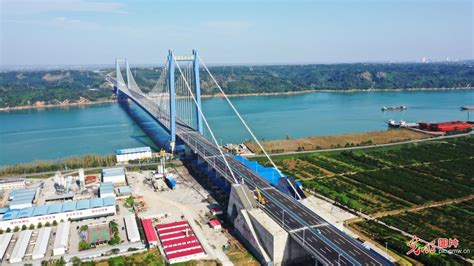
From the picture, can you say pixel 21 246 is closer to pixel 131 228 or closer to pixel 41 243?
pixel 41 243

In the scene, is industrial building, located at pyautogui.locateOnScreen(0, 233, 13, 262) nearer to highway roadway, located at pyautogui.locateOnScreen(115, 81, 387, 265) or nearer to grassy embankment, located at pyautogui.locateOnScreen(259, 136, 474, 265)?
highway roadway, located at pyautogui.locateOnScreen(115, 81, 387, 265)

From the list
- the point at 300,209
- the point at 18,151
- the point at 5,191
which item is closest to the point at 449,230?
the point at 300,209

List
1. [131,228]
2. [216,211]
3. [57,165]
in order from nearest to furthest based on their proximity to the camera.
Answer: [131,228]
[216,211]
[57,165]

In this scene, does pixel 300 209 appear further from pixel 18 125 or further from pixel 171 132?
pixel 18 125

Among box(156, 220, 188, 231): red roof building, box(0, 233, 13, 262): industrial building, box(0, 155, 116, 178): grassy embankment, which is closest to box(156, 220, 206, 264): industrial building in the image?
box(156, 220, 188, 231): red roof building

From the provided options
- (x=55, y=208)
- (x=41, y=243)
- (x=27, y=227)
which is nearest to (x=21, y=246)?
(x=41, y=243)

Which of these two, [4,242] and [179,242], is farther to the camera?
[4,242]
